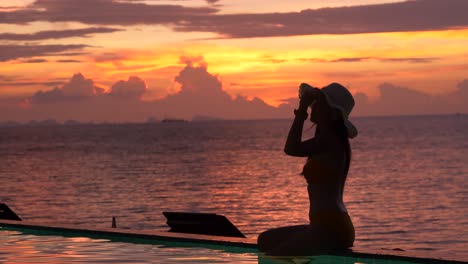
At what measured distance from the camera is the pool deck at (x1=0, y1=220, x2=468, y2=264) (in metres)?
11.6

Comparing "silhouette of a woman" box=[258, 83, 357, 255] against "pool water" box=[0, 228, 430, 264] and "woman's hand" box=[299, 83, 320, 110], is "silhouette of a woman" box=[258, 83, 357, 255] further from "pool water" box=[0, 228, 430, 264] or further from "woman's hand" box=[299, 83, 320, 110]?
"pool water" box=[0, 228, 430, 264]

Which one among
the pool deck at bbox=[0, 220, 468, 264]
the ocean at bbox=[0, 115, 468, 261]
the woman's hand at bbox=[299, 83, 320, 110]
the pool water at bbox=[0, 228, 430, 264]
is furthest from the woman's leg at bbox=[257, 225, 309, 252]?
the ocean at bbox=[0, 115, 468, 261]

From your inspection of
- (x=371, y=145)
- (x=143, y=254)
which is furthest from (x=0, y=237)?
(x=371, y=145)

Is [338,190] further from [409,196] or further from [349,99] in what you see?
[409,196]

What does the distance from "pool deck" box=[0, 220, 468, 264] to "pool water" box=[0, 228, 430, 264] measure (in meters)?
0.07

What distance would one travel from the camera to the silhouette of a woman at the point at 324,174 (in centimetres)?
Result: 972

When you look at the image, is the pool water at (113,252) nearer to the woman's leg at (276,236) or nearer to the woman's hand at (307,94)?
the woman's leg at (276,236)

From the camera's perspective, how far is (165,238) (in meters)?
14.7

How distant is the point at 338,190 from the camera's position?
32.8 feet

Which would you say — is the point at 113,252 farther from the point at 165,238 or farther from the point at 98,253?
the point at 165,238

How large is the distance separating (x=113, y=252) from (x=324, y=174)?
16.4 ft

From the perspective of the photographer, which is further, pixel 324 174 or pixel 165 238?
pixel 165 238

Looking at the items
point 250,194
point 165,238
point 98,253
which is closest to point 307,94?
point 98,253

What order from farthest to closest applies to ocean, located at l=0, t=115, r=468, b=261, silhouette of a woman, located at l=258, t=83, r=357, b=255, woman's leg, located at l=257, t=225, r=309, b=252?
ocean, located at l=0, t=115, r=468, b=261 → woman's leg, located at l=257, t=225, r=309, b=252 → silhouette of a woman, located at l=258, t=83, r=357, b=255
